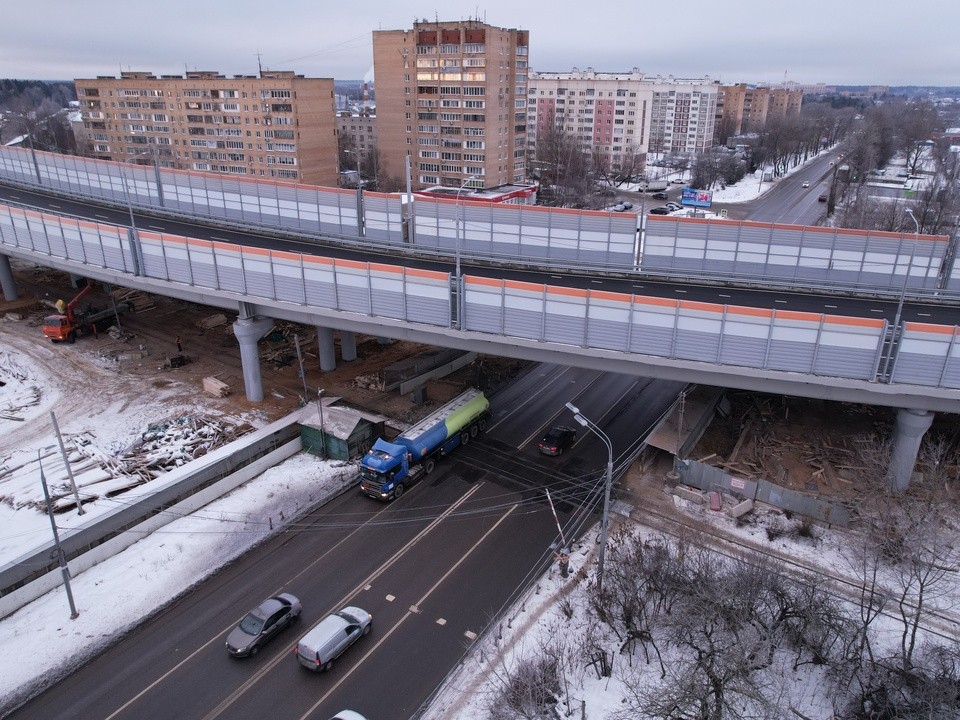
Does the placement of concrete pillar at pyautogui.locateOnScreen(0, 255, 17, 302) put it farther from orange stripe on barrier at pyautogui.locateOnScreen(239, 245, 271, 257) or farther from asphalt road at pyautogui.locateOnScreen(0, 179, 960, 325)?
orange stripe on barrier at pyautogui.locateOnScreen(239, 245, 271, 257)

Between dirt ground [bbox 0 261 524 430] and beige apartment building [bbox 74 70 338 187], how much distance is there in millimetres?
47661

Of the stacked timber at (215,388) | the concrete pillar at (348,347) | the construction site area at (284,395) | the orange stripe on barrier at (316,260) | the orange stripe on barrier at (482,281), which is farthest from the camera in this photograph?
the concrete pillar at (348,347)

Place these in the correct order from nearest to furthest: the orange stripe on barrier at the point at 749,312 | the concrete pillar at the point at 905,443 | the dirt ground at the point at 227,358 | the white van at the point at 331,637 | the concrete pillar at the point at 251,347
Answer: the white van at the point at 331,637 < the orange stripe on barrier at the point at 749,312 < the concrete pillar at the point at 905,443 < the concrete pillar at the point at 251,347 < the dirt ground at the point at 227,358

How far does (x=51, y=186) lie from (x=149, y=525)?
147 feet

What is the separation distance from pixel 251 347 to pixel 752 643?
28727mm

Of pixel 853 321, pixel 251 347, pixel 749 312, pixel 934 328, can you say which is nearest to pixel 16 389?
pixel 251 347

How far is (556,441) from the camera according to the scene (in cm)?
3269

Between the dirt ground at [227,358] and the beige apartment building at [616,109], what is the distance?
9467cm

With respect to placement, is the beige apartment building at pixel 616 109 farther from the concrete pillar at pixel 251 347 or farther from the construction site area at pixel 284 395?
the concrete pillar at pixel 251 347

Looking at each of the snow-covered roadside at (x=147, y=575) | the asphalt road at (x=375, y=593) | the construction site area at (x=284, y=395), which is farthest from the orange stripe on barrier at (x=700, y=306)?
the snow-covered roadside at (x=147, y=575)

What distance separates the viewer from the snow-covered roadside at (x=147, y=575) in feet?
69.4

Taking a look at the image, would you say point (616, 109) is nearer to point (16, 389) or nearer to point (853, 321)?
point (853, 321)

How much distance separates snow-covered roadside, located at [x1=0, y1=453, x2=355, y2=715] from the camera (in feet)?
69.4

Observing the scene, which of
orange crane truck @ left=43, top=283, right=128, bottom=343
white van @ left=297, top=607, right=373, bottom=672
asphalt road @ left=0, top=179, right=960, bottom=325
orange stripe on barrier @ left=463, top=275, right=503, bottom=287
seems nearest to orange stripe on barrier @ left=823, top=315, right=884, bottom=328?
asphalt road @ left=0, top=179, right=960, bottom=325
